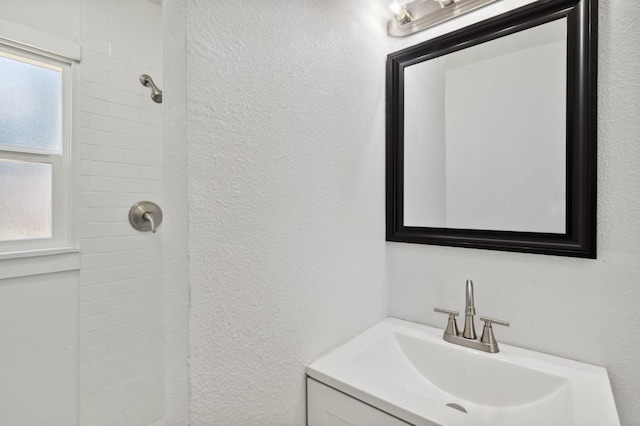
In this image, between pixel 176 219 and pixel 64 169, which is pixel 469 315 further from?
pixel 64 169

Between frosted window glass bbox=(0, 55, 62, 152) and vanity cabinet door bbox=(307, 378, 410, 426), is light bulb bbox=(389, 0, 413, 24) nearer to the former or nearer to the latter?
vanity cabinet door bbox=(307, 378, 410, 426)

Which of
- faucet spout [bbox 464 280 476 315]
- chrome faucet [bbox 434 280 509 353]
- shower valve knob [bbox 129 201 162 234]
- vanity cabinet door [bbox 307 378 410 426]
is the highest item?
shower valve knob [bbox 129 201 162 234]

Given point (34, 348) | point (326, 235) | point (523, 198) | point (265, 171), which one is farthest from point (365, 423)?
point (34, 348)

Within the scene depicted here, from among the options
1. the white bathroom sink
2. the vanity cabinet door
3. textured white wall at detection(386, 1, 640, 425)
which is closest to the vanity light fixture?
textured white wall at detection(386, 1, 640, 425)

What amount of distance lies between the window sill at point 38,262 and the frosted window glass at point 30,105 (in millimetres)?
484

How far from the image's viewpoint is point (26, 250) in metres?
1.32

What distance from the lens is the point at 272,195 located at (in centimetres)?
77

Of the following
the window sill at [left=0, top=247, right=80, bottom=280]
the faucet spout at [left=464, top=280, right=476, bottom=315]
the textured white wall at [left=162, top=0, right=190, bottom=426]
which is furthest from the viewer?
the window sill at [left=0, top=247, right=80, bottom=280]

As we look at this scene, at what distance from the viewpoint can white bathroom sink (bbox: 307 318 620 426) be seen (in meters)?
0.69

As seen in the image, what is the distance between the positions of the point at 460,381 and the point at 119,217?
5.56ft

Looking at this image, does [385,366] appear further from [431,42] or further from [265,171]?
[431,42]

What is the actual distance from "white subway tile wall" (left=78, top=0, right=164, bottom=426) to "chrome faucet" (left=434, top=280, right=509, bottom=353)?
155 centimetres

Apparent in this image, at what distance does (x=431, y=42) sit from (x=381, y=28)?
0.21m

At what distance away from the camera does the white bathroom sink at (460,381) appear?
2.28 feet
